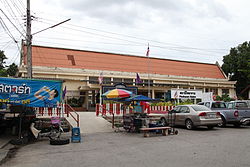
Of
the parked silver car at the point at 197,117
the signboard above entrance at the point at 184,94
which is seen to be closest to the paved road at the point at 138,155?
the parked silver car at the point at 197,117

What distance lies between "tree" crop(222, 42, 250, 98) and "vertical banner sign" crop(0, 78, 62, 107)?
3899 cm

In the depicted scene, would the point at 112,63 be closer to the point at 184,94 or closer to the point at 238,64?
the point at 184,94

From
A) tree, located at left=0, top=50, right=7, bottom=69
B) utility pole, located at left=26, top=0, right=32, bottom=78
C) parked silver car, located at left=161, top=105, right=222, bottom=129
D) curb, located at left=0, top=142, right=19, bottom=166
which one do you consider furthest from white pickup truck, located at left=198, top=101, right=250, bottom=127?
tree, located at left=0, top=50, right=7, bottom=69

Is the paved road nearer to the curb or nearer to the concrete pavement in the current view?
the curb

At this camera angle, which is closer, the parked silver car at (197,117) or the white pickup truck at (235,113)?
the parked silver car at (197,117)

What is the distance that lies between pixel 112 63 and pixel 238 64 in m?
25.0

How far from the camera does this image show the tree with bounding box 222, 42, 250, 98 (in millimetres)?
41375

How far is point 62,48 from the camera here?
33.0 metres

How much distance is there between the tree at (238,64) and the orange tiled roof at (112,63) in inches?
140

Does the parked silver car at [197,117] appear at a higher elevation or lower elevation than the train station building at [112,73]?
lower

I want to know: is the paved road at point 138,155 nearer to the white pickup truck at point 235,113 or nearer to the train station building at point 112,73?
the white pickup truck at point 235,113

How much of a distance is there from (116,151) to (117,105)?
11.2m

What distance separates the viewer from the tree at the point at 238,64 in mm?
41375

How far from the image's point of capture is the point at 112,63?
112 feet
